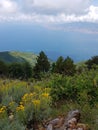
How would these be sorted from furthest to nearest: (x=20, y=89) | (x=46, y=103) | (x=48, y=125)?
1. (x=20, y=89)
2. (x=46, y=103)
3. (x=48, y=125)

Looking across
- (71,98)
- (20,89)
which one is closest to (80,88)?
(71,98)

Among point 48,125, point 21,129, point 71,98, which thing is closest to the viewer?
point 21,129

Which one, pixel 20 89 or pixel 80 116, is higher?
pixel 20 89

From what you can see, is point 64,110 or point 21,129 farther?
point 64,110

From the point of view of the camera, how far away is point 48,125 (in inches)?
256

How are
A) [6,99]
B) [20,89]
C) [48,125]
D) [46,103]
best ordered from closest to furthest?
[48,125]
[46,103]
[6,99]
[20,89]

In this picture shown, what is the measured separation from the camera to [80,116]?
6559mm

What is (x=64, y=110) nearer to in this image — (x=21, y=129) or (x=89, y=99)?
(x=89, y=99)

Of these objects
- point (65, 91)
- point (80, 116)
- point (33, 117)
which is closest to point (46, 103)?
point (33, 117)

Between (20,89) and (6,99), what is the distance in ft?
2.30

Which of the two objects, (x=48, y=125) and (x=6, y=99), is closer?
(x=48, y=125)

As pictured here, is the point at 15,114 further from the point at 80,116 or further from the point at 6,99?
the point at 80,116

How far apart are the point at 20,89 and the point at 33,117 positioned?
1.38m

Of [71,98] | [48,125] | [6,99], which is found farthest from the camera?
[71,98]
